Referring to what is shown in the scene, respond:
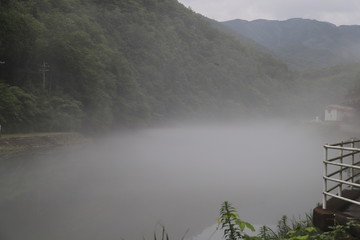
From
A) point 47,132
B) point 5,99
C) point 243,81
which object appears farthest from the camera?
point 243,81

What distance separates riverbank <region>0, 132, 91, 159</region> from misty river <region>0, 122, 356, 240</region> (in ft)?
3.60

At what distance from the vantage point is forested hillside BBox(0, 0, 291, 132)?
42.6 metres

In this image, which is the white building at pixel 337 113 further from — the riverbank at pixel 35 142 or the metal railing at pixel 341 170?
the metal railing at pixel 341 170

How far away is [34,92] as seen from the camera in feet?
144

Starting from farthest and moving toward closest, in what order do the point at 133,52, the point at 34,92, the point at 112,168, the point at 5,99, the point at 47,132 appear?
the point at 133,52, the point at 34,92, the point at 47,132, the point at 5,99, the point at 112,168

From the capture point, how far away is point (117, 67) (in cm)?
6456

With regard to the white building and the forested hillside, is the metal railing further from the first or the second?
the white building

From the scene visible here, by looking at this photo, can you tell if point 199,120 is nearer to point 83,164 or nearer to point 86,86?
point 86,86

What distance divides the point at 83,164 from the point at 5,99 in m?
10.3

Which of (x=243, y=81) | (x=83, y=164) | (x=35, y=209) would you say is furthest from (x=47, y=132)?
(x=243, y=81)

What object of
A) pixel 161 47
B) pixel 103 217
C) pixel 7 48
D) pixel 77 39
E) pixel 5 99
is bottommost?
pixel 103 217

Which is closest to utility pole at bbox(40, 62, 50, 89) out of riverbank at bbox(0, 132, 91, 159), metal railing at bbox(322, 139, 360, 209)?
riverbank at bbox(0, 132, 91, 159)

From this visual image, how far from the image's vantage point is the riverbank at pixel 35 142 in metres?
31.3

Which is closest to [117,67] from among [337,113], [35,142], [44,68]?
[44,68]
